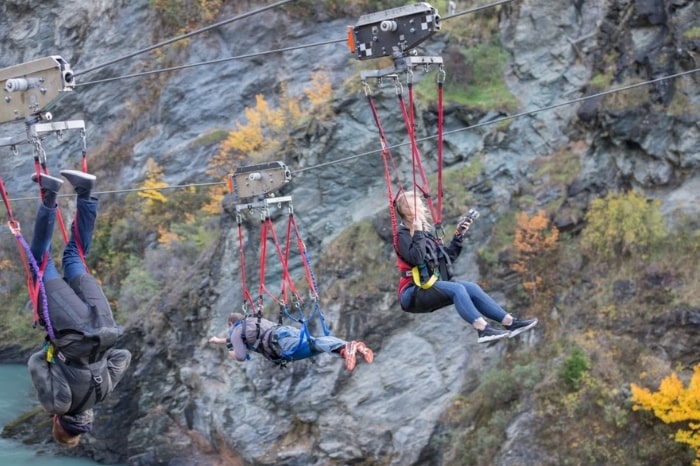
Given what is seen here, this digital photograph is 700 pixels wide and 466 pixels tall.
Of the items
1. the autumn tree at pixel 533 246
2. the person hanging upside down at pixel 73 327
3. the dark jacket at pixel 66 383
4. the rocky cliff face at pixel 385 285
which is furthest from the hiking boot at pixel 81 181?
the autumn tree at pixel 533 246

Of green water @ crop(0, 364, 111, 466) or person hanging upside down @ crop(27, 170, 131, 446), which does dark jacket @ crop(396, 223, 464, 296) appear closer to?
person hanging upside down @ crop(27, 170, 131, 446)

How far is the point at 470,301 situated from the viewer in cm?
641

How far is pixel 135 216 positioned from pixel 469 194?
1205 cm

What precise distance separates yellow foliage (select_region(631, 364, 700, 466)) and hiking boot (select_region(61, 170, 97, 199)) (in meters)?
9.15

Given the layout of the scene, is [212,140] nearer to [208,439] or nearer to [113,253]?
[113,253]

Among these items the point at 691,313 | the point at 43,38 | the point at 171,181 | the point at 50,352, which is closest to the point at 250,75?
the point at 171,181

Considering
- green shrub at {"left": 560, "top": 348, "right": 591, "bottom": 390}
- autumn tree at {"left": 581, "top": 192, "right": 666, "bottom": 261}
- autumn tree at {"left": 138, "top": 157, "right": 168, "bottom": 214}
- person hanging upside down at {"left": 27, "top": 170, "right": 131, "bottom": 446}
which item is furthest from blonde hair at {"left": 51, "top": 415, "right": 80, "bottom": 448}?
autumn tree at {"left": 138, "top": 157, "right": 168, "bottom": 214}

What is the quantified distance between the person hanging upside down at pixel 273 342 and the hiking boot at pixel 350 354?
65 mm

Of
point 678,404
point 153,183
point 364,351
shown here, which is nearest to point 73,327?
point 364,351

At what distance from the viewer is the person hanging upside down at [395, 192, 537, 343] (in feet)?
21.2

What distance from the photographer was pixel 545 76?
1759 cm

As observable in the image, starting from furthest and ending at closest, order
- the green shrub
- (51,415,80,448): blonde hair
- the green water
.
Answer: the green water → the green shrub → (51,415,80,448): blonde hair

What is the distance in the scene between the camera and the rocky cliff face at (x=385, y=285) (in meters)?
15.3

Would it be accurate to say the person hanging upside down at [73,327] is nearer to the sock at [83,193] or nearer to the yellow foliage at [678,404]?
the sock at [83,193]
